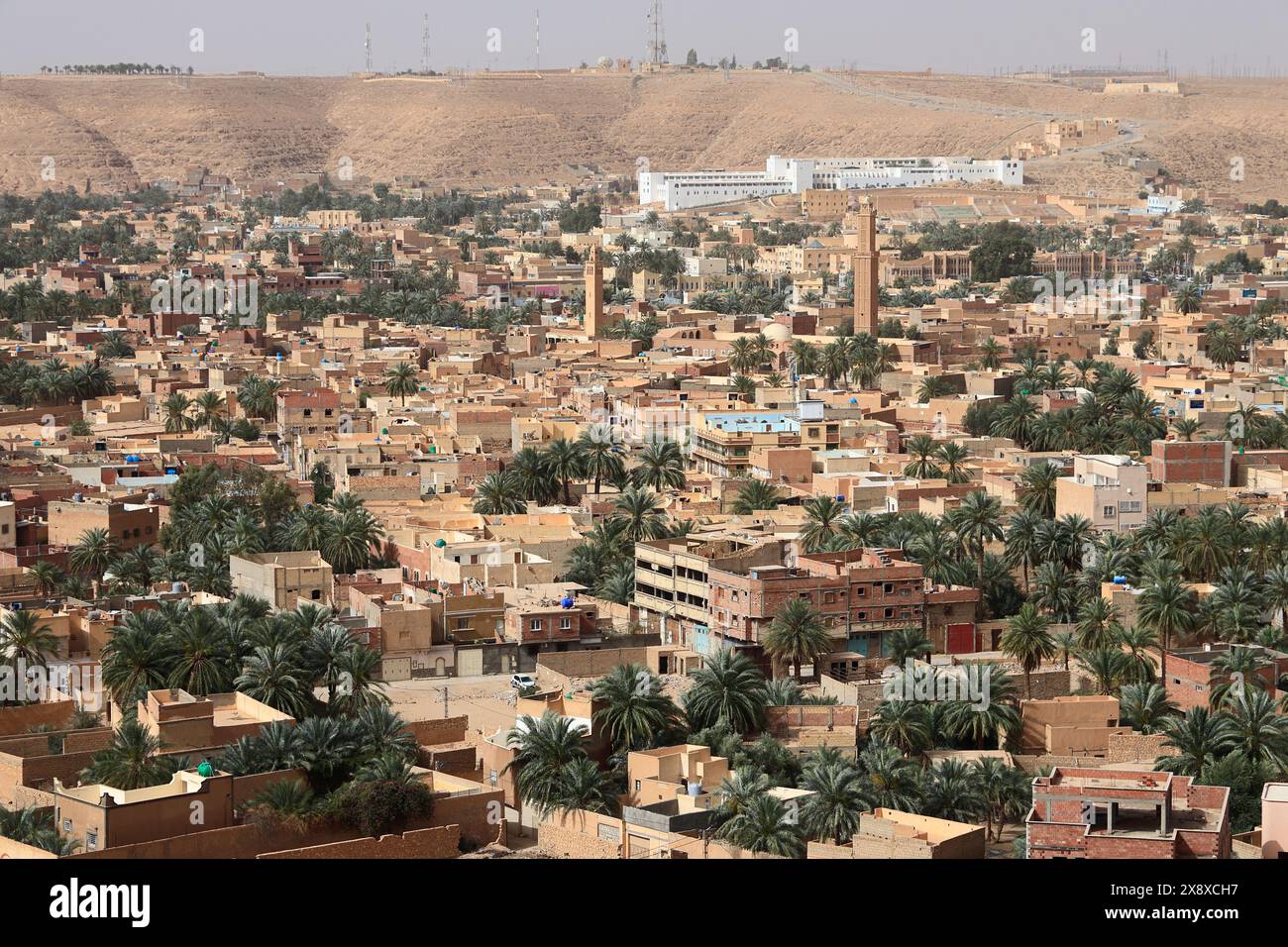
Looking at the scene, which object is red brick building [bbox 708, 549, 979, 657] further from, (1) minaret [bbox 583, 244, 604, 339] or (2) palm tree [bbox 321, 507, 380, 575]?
(1) minaret [bbox 583, 244, 604, 339]

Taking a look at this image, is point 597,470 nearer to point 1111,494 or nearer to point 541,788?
point 1111,494

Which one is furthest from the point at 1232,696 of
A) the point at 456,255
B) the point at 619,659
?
the point at 456,255

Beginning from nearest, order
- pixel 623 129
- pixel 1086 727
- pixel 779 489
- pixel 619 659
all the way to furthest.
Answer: pixel 1086 727 → pixel 619 659 → pixel 779 489 → pixel 623 129

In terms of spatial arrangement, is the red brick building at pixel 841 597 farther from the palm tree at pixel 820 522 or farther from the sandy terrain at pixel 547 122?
the sandy terrain at pixel 547 122

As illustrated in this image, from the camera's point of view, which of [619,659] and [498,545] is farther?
[498,545]

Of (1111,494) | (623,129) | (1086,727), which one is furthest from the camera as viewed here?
(623,129)
